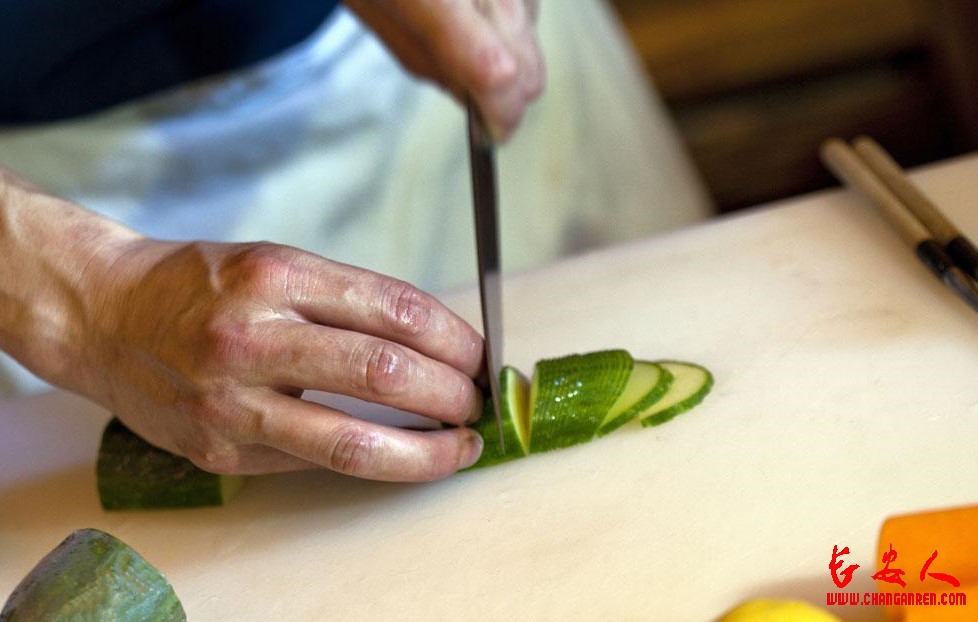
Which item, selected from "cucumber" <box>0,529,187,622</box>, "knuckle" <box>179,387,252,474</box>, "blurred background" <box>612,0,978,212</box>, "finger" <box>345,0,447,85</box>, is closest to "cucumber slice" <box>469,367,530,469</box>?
"knuckle" <box>179,387,252,474</box>

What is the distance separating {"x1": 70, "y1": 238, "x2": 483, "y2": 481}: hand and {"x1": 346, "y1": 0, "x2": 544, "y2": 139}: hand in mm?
640

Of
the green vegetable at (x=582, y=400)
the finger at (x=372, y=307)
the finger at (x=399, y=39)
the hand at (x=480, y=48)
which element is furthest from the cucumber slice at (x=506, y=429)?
the finger at (x=399, y=39)

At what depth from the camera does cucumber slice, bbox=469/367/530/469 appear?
1.23 meters

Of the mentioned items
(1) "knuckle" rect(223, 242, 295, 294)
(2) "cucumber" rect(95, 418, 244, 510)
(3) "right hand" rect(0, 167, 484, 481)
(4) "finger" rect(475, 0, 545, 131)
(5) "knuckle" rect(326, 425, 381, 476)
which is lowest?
(2) "cucumber" rect(95, 418, 244, 510)

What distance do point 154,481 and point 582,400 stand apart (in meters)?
0.54

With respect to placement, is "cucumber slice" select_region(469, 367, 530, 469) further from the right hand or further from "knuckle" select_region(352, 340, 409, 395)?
"knuckle" select_region(352, 340, 409, 395)

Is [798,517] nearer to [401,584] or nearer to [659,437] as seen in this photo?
[659,437]

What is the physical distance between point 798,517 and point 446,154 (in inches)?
49.9

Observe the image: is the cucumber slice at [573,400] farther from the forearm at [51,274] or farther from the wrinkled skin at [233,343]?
the forearm at [51,274]

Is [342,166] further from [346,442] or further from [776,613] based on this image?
[776,613]

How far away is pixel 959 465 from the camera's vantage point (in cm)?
113

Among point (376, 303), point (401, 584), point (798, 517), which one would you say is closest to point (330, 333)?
point (376, 303)

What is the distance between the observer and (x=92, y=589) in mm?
1005

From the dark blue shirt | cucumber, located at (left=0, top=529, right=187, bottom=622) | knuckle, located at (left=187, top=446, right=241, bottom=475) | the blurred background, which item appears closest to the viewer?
cucumber, located at (left=0, top=529, right=187, bottom=622)
